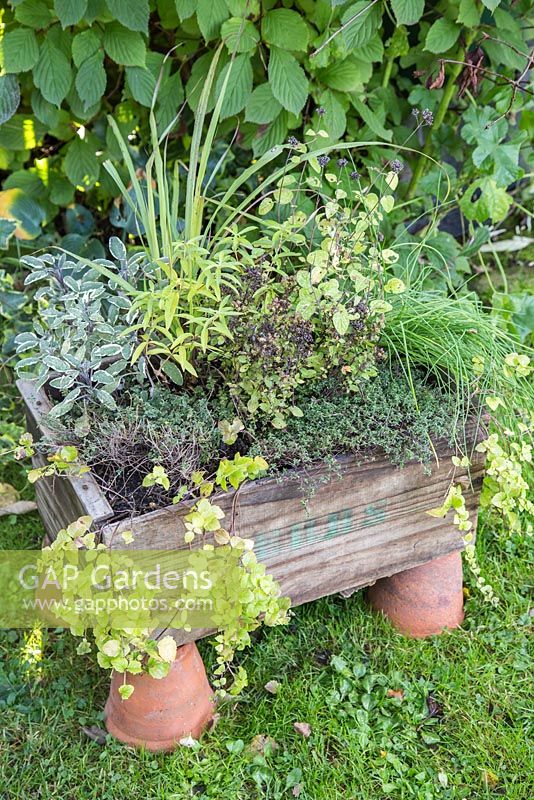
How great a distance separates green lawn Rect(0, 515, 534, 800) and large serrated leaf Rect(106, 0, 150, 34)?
153 cm

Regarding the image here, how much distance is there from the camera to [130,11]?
6.30 feet

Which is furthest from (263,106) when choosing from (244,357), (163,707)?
(163,707)

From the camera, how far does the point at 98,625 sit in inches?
55.7

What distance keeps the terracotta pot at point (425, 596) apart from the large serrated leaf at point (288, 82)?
3.90ft

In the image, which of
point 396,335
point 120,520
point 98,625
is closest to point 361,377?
point 396,335

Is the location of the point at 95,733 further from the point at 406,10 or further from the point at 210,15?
the point at 406,10

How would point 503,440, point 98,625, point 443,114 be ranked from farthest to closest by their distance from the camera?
point 443,114 < point 503,440 < point 98,625

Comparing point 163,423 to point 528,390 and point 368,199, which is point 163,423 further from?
point 528,390

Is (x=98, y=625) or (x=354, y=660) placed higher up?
(x=98, y=625)

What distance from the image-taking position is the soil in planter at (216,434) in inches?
60.8

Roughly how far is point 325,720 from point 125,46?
1733 millimetres

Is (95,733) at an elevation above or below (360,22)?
below

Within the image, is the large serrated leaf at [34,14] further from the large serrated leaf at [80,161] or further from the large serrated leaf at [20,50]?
the large serrated leaf at [80,161]

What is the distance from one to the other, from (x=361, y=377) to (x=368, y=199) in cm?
44
